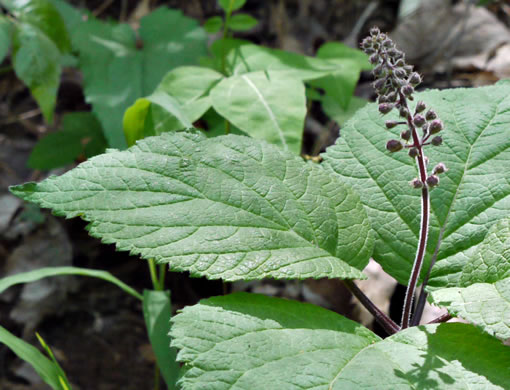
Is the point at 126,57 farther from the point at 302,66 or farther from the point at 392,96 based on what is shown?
the point at 392,96

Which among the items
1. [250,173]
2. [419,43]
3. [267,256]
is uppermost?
[419,43]

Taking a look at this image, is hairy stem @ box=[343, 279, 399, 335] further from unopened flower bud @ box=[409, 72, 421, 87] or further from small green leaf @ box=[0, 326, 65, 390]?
small green leaf @ box=[0, 326, 65, 390]

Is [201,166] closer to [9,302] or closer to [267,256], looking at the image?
[267,256]

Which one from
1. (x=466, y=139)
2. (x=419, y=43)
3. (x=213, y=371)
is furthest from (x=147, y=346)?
(x=419, y=43)

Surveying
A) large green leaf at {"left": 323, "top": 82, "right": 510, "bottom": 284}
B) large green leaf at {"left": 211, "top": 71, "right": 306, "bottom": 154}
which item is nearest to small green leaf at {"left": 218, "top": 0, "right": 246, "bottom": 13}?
large green leaf at {"left": 211, "top": 71, "right": 306, "bottom": 154}

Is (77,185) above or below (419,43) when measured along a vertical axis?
below

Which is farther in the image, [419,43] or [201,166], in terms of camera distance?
[419,43]

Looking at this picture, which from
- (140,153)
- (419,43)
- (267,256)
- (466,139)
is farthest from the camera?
(419,43)
